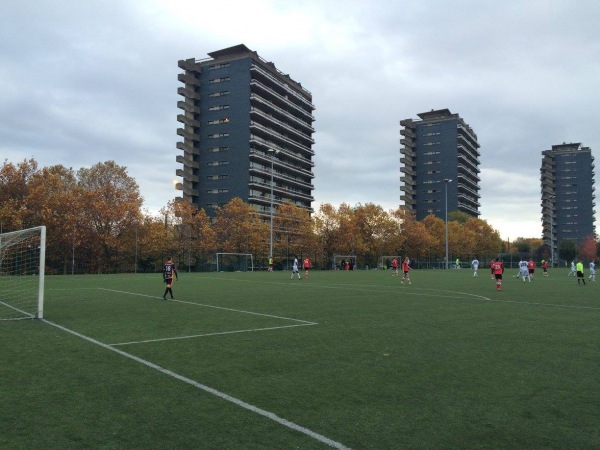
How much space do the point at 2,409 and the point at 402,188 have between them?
14043cm

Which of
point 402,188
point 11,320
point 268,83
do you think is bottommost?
point 11,320

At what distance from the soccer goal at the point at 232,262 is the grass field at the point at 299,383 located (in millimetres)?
51467

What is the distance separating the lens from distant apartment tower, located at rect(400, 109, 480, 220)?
142250mm

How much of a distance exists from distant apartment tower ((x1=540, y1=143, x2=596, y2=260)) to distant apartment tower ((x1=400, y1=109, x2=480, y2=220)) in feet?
176

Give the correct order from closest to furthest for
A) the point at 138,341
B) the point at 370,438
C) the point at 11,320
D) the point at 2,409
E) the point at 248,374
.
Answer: the point at 370,438 → the point at 2,409 → the point at 248,374 → the point at 138,341 → the point at 11,320

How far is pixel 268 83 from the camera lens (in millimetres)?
99188

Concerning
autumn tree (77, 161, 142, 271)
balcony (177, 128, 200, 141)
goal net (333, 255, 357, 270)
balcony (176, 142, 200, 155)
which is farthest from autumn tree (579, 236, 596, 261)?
autumn tree (77, 161, 142, 271)

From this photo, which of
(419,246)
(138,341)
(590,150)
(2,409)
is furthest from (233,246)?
(590,150)

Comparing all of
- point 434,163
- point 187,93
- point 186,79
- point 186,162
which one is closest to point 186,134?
point 186,162

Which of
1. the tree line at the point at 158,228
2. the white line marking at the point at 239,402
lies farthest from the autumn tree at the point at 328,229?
the white line marking at the point at 239,402

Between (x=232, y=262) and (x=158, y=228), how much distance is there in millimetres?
11518

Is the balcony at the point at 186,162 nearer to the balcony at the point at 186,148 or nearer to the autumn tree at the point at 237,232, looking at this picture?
the balcony at the point at 186,148

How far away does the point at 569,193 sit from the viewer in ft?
598

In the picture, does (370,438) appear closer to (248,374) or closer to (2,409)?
(248,374)
